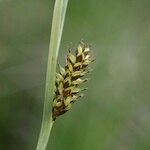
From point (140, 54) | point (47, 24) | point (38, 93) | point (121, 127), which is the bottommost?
point (121, 127)

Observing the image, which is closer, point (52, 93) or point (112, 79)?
point (52, 93)

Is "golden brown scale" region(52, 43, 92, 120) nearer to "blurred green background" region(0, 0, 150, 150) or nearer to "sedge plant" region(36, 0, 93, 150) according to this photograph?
"sedge plant" region(36, 0, 93, 150)

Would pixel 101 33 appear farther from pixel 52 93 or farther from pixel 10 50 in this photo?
pixel 52 93

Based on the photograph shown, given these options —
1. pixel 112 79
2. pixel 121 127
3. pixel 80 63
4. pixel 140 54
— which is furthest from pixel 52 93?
pixel 140 54

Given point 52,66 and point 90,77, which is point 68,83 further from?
point 90,77

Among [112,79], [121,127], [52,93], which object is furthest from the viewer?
[112,79]

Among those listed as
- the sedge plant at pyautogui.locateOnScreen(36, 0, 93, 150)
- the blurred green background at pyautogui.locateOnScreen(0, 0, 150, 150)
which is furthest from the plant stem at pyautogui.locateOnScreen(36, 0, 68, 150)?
the blurred green background at pyautogui.locateOnScreen(0, 0, 150, 150)

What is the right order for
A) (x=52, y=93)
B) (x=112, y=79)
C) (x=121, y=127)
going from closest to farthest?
(x=52, y=93) → (x=121, y=127) → (x=112, y=79)

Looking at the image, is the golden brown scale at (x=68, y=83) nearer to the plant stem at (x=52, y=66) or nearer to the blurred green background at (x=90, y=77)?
the plant stem at (x=52, y=66)
